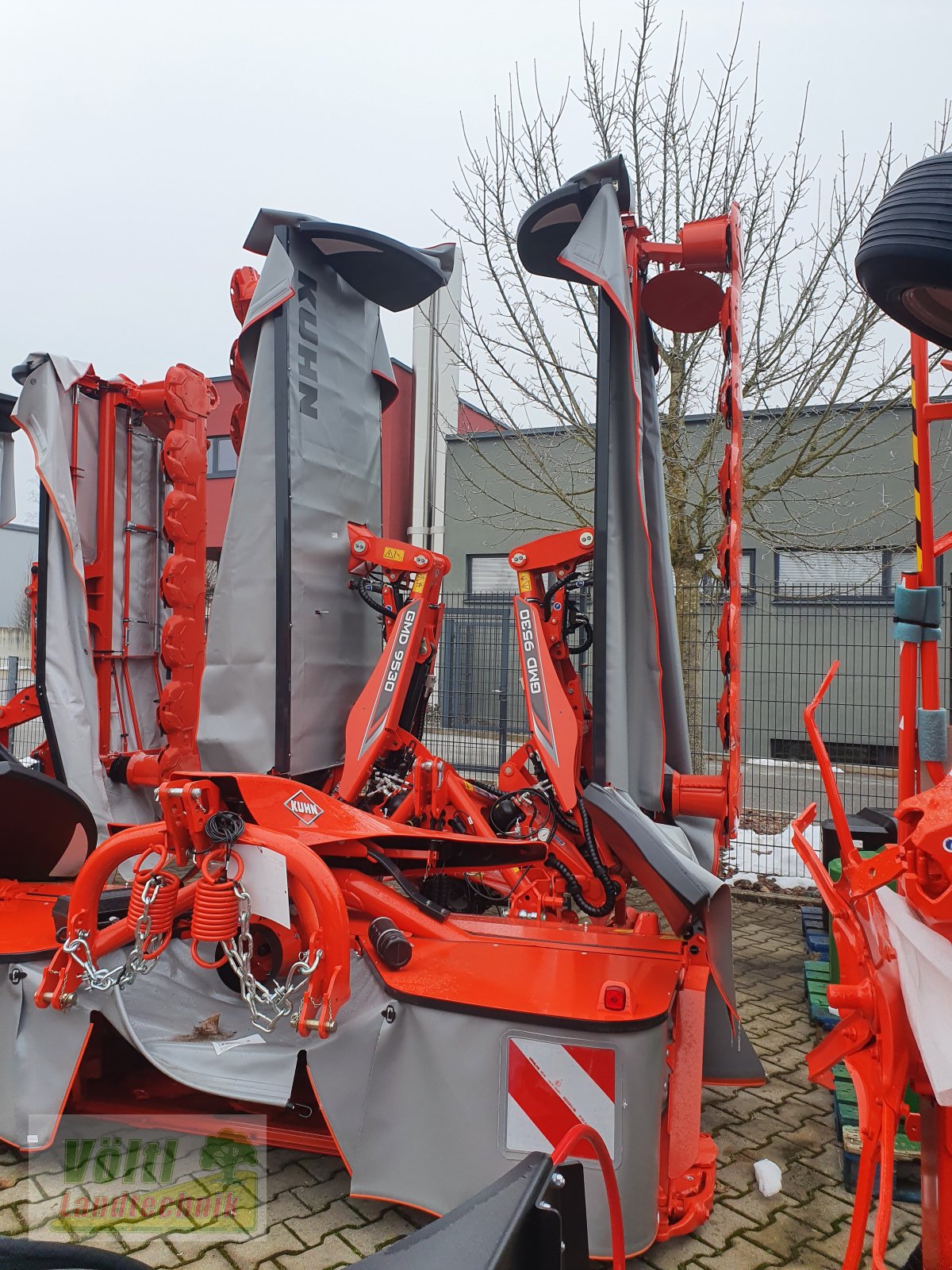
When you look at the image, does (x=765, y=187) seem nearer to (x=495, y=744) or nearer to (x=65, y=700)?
(x=495, y=744)

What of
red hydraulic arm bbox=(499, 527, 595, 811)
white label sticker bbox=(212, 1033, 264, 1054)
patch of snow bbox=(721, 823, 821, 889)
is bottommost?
patch of snow bbox=(721, 823, 821, 889)

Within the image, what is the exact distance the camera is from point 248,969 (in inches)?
109

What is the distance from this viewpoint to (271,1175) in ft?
10.0

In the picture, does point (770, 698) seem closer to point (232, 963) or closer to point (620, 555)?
point (620, 555)

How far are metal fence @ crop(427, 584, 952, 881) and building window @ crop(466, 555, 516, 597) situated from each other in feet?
18.0

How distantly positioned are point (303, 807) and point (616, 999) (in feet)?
3.90

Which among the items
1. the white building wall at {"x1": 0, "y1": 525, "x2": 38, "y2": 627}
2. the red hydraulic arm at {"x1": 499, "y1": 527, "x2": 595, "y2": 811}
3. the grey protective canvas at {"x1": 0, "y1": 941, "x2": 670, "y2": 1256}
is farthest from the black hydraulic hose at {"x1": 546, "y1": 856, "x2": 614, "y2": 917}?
the white building wall at {"x1": 0, "y1": 525, "x2": 38, "y2": 627}

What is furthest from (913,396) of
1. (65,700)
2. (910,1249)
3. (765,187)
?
(765,187)

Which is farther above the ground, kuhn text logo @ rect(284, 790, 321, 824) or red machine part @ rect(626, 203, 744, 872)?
red machine part @ rect(626, 203, 744, 872)

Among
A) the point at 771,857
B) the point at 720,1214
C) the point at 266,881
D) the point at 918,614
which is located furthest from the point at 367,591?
the point at 771,857

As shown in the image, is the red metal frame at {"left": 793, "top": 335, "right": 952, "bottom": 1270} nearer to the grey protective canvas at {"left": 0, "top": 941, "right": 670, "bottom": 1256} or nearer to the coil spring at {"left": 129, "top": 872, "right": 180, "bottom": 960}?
the grey protective canvas at {"left": 0, "top": 941, "right": 670, "bottom": 1256}

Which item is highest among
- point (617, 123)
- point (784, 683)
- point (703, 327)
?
point (617, 123)

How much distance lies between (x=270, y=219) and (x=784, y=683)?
20.6ft

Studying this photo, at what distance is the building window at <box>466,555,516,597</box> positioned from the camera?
585 inches
